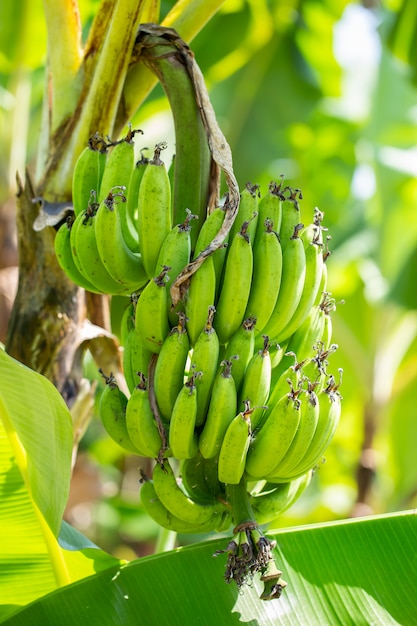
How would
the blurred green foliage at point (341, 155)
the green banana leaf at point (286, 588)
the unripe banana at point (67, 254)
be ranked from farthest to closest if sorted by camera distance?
the blurred green foliage at point (341, 155)
the unripe banana at point (67, 254)
the green banana leaf at point (286, 588)

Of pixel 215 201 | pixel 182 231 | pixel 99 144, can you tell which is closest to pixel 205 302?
pixel 182 231

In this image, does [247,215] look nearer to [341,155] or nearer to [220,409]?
[220,409]

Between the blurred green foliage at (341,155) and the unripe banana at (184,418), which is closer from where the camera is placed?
the unripe banana at (184,418)

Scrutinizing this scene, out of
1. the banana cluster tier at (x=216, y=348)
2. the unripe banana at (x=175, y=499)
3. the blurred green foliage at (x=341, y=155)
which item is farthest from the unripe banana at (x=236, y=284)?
the blurred green foliage at (x=341, y=155)

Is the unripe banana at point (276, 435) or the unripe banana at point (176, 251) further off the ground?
the unripe banana at point (176, 251)

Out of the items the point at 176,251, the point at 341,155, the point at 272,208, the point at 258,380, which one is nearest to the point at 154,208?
the point at 176,251

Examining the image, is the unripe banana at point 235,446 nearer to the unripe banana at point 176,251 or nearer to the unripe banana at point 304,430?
the unripe banana at point 304,430
